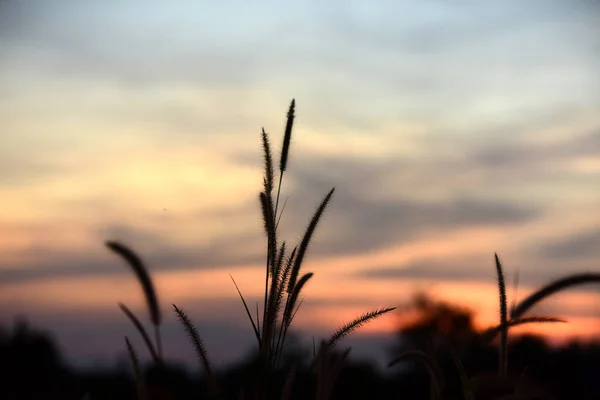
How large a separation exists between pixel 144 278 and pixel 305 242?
0.97m

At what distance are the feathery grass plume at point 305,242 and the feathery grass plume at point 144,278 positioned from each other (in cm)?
79

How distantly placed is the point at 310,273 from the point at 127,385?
498 centimetres

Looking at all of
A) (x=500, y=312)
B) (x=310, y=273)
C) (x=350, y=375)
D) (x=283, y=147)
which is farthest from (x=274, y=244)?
(x=350, y=375)

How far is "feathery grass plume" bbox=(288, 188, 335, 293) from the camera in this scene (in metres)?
5.14

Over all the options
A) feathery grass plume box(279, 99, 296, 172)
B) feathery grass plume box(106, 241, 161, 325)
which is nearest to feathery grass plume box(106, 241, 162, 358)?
feathery grass plume box(106, 241, 161, 325)

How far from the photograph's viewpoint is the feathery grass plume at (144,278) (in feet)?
16.0

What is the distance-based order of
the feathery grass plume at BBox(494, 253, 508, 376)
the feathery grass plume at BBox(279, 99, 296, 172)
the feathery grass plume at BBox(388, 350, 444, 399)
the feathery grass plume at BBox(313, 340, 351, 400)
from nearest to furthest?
1. the feathery grass plume at BBox(313, 340, 351, 400)
2. the feathery grass plume at BBox(388, 350, 444, 399)
3. the feathery grass plume at BBox(494, 253, 508, 376)
4. the feathery grass plume at BBox(279, 99, 296, 172)

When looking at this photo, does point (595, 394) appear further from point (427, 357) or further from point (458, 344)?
point (427, 357)

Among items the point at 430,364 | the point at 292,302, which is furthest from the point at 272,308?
the point at 430,364

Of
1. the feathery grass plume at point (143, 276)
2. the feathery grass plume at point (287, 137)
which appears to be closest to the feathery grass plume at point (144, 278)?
the feathery grass plume at point (143, 276)

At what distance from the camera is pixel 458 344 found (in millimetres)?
6371

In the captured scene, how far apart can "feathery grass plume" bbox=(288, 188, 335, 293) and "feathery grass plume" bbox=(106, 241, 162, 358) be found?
2.60 ft

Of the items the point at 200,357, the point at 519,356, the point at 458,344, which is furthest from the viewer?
the point at 519,356

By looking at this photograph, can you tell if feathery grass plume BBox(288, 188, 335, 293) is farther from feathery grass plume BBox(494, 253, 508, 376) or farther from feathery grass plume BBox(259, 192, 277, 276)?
feathery grass plume BBox(494, 253, 508, 376)
